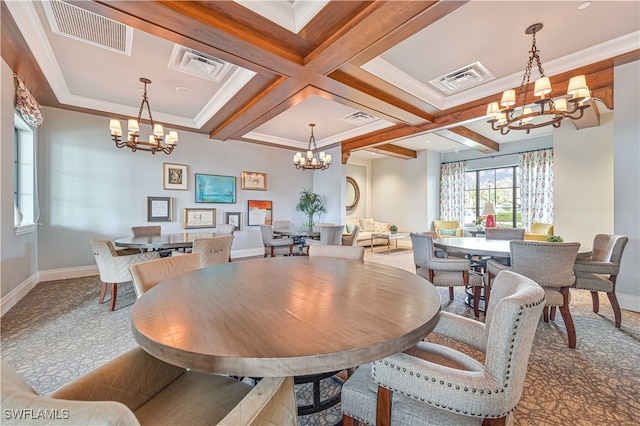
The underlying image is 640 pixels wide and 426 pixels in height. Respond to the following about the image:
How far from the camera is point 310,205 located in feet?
22.4

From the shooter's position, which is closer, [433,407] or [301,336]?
[301,336]

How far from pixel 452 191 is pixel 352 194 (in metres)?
3.07

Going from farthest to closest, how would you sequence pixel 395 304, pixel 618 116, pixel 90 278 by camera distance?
pixel 90 278, pixel 618 116, pixel 395 304

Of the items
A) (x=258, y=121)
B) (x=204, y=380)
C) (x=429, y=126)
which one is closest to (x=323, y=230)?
(x=258, y=121)

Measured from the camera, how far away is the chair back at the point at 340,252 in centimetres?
216

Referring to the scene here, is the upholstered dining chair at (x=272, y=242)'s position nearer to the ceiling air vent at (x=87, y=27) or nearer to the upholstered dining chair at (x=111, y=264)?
the upholstered dining chair at (x=111, y=264)

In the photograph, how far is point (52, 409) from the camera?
0.47 metres

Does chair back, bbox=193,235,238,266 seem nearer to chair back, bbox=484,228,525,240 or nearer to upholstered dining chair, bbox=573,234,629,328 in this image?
chair back, bbox=484,228,525,240

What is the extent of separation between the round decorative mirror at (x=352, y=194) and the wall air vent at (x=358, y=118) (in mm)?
3452

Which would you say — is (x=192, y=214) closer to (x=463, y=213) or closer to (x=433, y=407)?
(x=433, y=407)

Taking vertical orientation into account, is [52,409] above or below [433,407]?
above

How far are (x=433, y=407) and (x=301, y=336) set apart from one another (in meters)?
0.57

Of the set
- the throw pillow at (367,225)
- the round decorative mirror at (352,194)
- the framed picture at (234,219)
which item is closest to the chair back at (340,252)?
the framed picture at (234,219)

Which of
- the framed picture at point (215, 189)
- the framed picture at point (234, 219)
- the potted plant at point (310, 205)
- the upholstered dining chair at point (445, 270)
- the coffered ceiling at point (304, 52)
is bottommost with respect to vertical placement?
the upholstered dining chair at point (445, 270)
